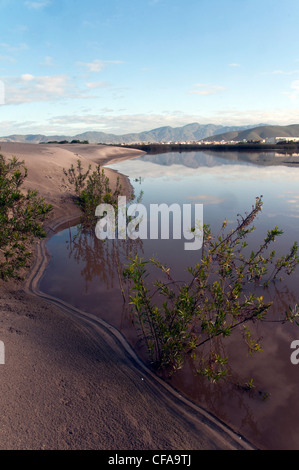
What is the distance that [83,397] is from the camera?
507cm

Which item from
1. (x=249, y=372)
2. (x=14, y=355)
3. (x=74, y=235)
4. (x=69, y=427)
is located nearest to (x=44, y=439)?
(x=69, y=427)

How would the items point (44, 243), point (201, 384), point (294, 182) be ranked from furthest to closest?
point (294, 182), point (44, 243), point (201, 384)

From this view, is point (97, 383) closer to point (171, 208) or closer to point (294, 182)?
point (171, 208)

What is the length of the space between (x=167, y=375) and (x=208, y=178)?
112ft

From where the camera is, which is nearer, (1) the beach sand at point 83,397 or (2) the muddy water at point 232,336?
(1) the beach sand at point 83,397

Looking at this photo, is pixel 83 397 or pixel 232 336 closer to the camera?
pixel 83 397

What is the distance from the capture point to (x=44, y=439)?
13.6 ft

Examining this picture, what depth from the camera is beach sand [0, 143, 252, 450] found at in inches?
169

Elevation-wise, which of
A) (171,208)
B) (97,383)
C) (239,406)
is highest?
(171,208)

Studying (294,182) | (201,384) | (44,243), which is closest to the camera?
(201,384)

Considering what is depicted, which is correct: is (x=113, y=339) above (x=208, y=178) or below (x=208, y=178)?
below

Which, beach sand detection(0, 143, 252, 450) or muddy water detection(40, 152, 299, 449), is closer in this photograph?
beach sand detection(0, 143, 252, 450)

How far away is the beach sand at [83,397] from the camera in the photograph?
4.29 metres

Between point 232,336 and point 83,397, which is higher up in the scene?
point 83,397
